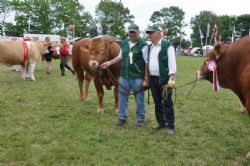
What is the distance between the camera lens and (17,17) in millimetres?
74500

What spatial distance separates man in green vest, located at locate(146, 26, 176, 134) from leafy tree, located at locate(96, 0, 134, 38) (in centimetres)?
6349

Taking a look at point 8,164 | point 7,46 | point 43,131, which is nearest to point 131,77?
point 43,131

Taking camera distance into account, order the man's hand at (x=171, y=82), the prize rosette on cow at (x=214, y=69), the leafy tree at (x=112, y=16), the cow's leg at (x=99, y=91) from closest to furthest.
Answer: the prize rosette on cow at (x=214, y=69), the man's hand at (x=171, y=82), the cow's leg at (x=99, y=91), the leafy tree at (x=112, y=16)

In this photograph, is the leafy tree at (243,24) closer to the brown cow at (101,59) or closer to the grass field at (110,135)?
the grass field at (110,135)

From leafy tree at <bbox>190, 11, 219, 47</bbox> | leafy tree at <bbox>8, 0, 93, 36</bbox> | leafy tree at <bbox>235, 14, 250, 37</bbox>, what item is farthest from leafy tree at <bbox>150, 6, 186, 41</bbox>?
leafy tree at <bbox>8, 0, 93, 36</bbox>

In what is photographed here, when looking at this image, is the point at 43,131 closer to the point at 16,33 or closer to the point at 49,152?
the point at 49,152

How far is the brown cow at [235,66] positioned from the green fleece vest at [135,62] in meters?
1.43

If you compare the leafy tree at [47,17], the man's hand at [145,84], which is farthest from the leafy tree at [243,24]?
the man's hand at [145,84]

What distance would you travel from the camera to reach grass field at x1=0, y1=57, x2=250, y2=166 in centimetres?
516

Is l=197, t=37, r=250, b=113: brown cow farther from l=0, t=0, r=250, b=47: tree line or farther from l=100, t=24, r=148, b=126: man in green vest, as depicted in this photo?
l=0, t=0, r=250, b=47: tree line

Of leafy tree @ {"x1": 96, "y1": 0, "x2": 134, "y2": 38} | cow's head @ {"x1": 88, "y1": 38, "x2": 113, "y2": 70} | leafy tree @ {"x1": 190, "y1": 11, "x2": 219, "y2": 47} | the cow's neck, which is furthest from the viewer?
leafy tree @ {"x1": 190, "y1": 11, "x2": 219, "y2": 47}

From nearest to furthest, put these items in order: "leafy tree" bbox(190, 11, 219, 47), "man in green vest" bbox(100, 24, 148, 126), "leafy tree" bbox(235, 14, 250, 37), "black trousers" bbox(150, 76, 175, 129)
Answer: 1. "black trousers" bbox(150, 76, 175, 129)
2. "man in green vest" bbox(100, 24, 148, 126)
3. "leafy tree" bbox(235, 14, 250, 37)
4. "leafy tree" bbox(190, 11, 219, 47)

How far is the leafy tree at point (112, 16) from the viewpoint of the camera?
72188 mm

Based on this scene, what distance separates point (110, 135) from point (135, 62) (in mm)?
1462
